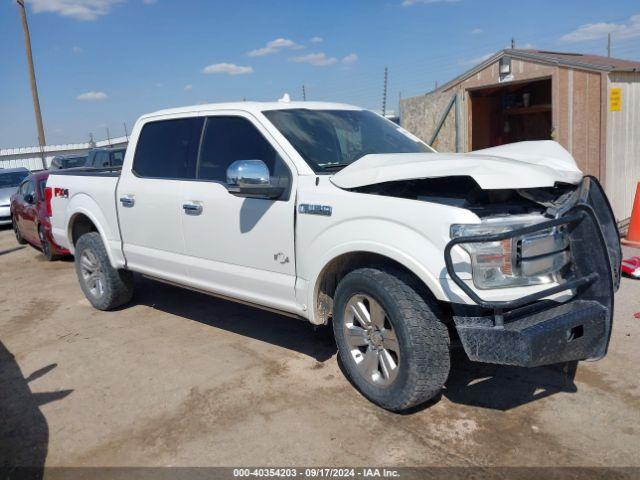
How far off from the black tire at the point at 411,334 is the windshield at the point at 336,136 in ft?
3.30

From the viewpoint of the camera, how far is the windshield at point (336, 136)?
170 inches

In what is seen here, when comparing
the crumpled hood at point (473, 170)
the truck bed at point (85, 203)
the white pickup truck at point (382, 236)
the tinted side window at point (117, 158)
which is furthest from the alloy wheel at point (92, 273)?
the tinted side window at point (117, 158)

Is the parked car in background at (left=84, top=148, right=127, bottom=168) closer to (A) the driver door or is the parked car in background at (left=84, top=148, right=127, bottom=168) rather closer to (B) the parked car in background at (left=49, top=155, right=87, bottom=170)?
(B) the parked car in background at (left=49, top=155, right=87, bottom=170)

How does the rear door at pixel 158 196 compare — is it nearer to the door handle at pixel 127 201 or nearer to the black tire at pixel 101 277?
the door handle at pixel 127 201

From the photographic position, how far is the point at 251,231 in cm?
436

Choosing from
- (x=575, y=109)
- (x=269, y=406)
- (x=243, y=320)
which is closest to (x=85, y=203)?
(x=243, y=320)

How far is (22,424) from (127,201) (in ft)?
7.64

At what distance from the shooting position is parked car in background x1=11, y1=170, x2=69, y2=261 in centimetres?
972

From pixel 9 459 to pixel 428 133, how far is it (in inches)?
341

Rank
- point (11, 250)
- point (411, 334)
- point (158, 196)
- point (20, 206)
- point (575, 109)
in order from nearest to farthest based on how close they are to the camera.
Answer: point (411, 334), point (158, 196), point (575, 109), point (20, 206), point (11, 250)

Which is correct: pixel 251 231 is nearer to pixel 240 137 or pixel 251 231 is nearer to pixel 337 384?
pixel 240 137

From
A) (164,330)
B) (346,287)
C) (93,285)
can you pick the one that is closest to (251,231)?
(346,287)

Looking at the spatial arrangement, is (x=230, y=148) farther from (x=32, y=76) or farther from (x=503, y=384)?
(x=32, y=76)

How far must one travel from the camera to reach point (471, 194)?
12.0 feet
